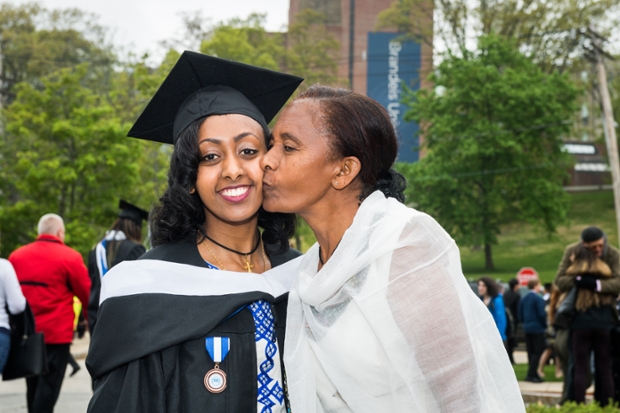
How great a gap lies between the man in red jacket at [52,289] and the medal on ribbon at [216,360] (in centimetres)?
504

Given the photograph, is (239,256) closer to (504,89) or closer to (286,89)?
(286,89)

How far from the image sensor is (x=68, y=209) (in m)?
21.5

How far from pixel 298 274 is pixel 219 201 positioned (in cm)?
40

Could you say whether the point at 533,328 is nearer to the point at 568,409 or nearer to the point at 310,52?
the point at 568,409

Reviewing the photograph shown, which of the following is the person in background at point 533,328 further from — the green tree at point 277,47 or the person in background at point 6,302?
the green tree at point 277,47

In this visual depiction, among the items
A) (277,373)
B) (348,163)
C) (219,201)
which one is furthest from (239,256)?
(348,163)

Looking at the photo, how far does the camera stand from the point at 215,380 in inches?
103

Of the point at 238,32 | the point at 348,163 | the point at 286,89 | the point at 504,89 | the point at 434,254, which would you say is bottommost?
the point at 434,254

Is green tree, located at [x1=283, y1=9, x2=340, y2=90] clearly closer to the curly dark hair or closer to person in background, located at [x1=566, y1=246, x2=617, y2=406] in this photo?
person in background, located at [x1=566, y1=246, x2=617, y2=406]

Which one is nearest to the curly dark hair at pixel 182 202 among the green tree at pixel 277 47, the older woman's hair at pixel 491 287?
the older woman's hair at pixel 491 287

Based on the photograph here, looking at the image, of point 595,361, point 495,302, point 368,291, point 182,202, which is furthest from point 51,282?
point 495,302

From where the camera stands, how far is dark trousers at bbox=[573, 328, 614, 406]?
812cm

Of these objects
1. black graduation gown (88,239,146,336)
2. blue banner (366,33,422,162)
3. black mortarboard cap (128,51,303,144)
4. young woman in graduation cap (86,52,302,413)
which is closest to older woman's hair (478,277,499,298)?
black graduation gown (88,239,146,336)

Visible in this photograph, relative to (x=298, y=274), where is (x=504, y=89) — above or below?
above
